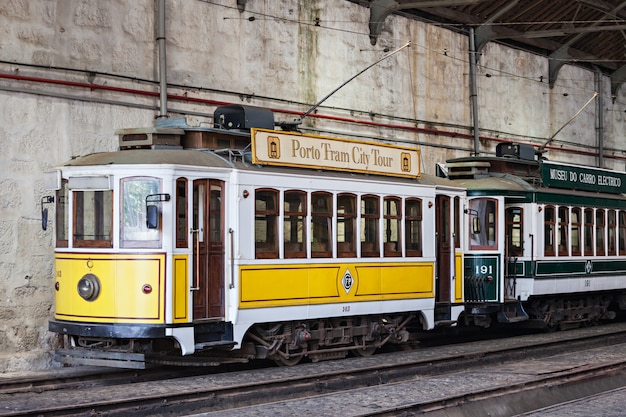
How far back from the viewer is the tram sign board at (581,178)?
62.7 ft

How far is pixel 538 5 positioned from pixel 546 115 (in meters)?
3.52

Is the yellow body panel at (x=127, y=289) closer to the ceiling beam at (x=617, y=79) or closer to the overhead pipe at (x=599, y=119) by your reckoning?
the overhead pipe at (x=599, y=119)

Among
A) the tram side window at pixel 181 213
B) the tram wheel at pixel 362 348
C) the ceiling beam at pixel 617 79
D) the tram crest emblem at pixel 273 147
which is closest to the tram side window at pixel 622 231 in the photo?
the tram wheel at pixel 362 348

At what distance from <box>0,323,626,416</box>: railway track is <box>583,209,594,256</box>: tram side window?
16.6 ft

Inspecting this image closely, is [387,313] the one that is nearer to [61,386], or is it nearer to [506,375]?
[506,375]

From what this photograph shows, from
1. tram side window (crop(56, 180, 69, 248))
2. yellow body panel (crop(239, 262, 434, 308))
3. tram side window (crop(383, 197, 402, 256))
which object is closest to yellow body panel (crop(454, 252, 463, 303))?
yellow body panel (crop(239, 262, 434, 308))

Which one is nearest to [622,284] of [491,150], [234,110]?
[491,150]

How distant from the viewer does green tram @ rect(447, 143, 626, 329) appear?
57.8 feet

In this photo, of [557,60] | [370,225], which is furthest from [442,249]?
[557,60]

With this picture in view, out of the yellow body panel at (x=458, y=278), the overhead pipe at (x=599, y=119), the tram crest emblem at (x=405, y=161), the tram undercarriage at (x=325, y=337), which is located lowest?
the tram undercarriage at (x=325, y=337)

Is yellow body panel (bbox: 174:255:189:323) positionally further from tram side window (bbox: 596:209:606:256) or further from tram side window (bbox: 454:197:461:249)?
tram side window (bbox: 596:209:606:256)

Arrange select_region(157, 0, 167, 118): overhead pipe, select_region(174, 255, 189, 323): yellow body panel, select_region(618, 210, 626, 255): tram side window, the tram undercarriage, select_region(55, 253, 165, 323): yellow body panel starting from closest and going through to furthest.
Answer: select_region(55, 253, 165, 323): yellow body panel, select_region(174, 255, 189, 323): yellow body panel, the tram undercarriage, select_region(157, 0, 167, 118): overhead pipe, select_region(618, 210, 626, 255): tram side window

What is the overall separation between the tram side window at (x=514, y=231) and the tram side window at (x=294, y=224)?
6.13m

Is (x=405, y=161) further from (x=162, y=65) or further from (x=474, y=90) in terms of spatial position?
(x=474, y=90)
